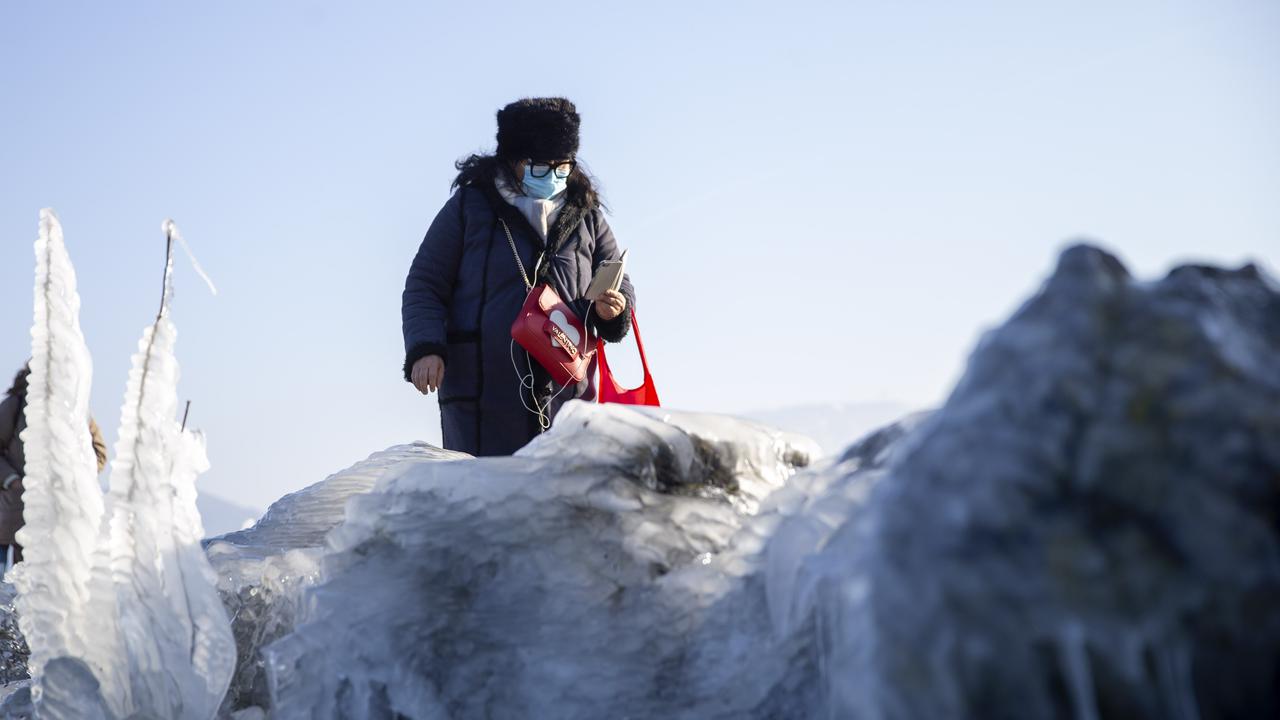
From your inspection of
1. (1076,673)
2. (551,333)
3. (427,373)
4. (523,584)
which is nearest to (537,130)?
(551,333)

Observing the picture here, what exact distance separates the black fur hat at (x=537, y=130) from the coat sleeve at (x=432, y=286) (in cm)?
31

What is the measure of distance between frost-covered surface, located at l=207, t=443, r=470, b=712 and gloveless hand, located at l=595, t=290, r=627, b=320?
3.30 feet

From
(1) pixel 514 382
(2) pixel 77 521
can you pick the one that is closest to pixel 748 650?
(2) pixel 77 521

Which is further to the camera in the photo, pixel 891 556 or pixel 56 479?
pixel 56 479

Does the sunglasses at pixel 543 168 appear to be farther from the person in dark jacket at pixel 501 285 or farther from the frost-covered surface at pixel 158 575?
the frost-covered surface at pixel 158 575

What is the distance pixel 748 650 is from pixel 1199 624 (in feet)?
2.54

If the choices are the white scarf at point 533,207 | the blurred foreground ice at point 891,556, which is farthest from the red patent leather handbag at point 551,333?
the blurred foreground ice at point 891,556

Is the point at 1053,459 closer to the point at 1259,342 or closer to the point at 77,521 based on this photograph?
the point at 1259,342

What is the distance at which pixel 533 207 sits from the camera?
14.4 feet

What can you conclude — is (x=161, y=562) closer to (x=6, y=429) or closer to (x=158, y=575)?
(x=158, y=575)

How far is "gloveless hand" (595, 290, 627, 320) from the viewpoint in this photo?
13.9 ft

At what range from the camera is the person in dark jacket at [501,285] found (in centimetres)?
423

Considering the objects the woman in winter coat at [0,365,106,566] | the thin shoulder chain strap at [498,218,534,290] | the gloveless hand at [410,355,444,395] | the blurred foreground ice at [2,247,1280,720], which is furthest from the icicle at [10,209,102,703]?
the woman in winter coat at [0,365,106,566]

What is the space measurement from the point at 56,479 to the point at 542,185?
257 centimetres
